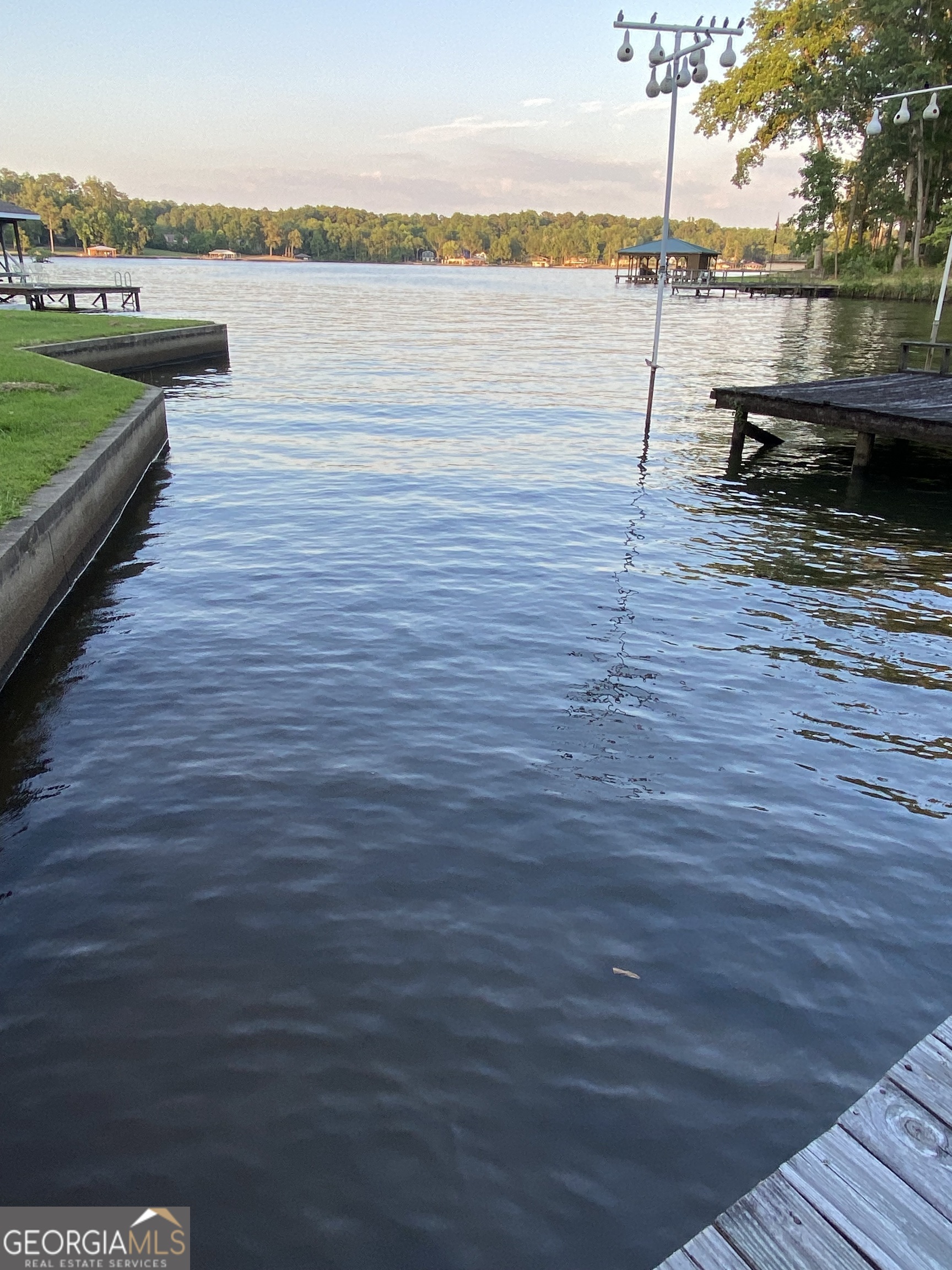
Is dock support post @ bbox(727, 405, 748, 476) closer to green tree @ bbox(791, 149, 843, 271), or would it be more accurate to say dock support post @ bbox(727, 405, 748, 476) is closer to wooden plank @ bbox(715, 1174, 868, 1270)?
wooden plank @ bbox(715, 1174, 868, 1270)

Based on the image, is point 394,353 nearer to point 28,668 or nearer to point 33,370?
point 33,370

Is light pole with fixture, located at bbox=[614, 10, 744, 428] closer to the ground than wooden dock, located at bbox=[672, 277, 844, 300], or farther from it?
farther from it

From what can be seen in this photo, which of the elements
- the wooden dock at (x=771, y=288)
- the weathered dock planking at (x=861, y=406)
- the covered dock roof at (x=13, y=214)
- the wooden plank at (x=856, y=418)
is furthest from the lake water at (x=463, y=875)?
the wooden dock at (x=771, y=288)

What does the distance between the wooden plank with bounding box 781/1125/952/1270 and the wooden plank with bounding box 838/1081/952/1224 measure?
0.12ft

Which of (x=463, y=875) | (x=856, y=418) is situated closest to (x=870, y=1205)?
(x=463, y=875)

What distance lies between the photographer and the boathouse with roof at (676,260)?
75.0 meters

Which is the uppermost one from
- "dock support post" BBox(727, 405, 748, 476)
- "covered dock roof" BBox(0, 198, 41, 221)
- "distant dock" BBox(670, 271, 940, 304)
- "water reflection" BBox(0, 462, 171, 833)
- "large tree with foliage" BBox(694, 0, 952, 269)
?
"large tree with foliage" BBox(694, 0, 952, 269)

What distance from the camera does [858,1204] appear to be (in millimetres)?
2996

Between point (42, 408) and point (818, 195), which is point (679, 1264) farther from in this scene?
point (818, 195)

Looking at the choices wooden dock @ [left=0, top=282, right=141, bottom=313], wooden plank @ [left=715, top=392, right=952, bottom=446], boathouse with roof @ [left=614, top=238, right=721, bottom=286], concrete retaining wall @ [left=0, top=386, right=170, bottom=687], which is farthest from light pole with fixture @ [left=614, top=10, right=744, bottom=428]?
boathouse with roof @ [left=614, top=238, right=721, bottom=286]

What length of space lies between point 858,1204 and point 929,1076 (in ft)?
2.48

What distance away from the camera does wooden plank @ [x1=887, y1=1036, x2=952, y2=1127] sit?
3391 mm

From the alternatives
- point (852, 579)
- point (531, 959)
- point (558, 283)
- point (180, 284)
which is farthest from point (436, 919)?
point (558, 283)

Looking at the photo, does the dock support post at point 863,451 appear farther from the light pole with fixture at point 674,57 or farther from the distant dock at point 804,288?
the distant dock at point 804,288
